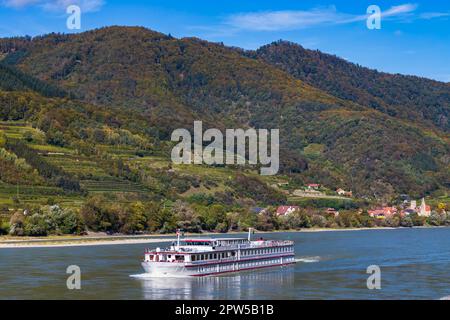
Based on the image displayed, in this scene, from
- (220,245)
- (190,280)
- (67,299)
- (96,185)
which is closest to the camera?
(67,299)

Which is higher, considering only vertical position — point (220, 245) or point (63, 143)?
point (63, 143)

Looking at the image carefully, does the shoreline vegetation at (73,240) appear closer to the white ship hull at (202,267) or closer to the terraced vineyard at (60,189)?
the terraced vineyard at (60,189)

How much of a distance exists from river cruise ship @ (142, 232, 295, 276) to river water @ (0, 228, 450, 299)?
1.34m

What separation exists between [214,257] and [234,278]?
351 cm

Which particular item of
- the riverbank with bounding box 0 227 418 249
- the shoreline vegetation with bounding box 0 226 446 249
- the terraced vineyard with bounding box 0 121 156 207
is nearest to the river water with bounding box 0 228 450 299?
the shoreline vegetation with bounding box 0 226 446 249

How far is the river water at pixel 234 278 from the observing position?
217 feet

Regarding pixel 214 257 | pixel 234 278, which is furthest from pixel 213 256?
pixel 234 278

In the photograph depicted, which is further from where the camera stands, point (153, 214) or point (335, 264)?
point (153, 214)

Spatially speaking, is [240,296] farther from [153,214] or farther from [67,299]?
[153,214]

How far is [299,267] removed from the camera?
298 ft

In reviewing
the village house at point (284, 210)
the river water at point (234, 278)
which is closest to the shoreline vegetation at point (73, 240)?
the river water at point (234, 278)

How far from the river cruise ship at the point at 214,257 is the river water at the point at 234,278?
134 cm
